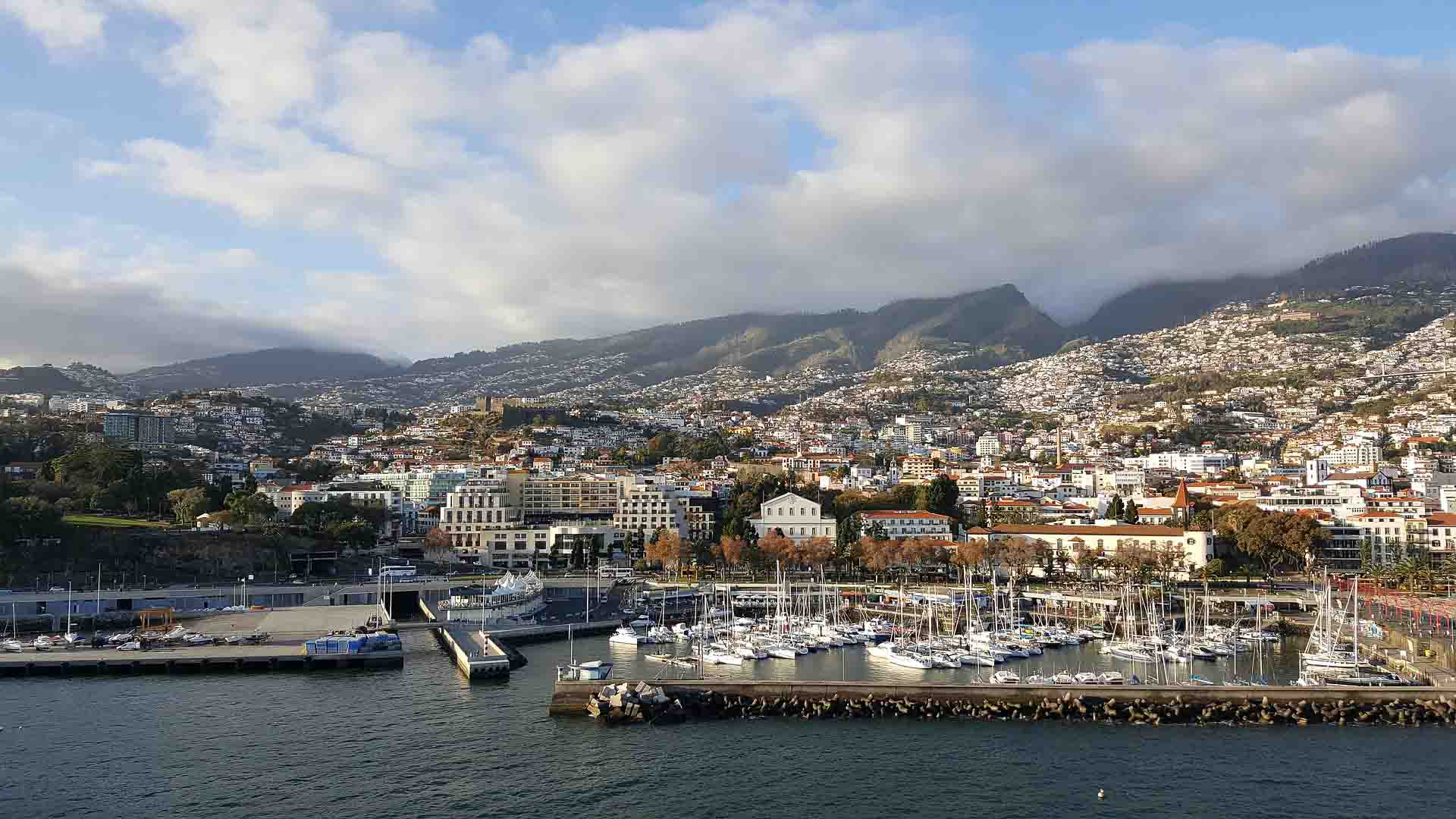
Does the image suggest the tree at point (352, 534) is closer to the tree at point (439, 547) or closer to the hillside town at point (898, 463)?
the hillside town at point (898, 463)

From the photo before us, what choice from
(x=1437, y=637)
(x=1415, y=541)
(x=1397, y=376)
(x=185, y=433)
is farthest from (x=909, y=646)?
(x=1397, y=376)

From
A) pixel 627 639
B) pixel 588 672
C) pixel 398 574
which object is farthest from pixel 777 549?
pixel 588 672

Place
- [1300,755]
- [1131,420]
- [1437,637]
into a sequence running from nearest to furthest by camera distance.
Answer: [1300,755], [1437,637], [1131,420]

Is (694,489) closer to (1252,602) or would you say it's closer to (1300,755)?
(1252,602)

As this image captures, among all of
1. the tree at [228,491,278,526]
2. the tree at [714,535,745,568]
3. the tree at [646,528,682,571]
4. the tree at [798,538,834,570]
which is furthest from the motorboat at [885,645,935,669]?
the tree at [228,491,278,526]

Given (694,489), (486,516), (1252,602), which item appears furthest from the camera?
(694,489)

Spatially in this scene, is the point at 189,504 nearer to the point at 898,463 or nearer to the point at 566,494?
the point at 566,494
